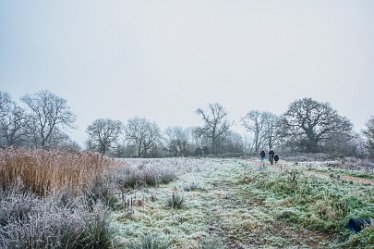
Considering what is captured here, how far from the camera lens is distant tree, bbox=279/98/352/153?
154 ft

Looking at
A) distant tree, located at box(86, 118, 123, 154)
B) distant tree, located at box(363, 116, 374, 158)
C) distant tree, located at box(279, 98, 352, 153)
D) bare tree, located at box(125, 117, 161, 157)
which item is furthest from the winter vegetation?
bare tree, located at box(125, 117, 161, 157)

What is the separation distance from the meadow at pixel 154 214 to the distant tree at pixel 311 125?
3973cm

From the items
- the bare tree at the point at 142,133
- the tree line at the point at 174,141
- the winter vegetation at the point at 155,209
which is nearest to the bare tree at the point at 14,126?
the tree line at the point at 174,141

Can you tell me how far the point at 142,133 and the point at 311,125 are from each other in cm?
3444

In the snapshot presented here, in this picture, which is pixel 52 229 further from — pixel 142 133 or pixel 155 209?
pixel 142 133

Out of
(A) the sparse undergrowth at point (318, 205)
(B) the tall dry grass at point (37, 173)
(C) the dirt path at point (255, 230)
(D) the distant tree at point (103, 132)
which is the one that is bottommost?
(C) the dirt path at point (255, 230)

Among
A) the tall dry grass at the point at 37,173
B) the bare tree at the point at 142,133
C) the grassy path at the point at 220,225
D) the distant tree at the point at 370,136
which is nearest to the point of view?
the grassy path at the point at 220,225

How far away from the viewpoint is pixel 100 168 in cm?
1038

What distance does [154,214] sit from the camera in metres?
7.19

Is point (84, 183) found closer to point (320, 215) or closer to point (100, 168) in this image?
point (100, 168)

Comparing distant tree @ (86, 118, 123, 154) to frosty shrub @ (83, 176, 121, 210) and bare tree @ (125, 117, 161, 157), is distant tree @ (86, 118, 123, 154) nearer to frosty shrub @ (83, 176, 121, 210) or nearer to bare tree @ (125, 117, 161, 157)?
bare tree @ (125, 117, 161, 157)

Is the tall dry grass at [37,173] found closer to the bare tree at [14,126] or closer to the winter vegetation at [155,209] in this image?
the winter vegetation at [155,209]

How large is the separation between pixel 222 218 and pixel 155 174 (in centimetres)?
582

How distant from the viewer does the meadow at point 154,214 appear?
14.8 ft
